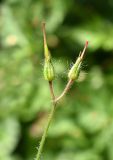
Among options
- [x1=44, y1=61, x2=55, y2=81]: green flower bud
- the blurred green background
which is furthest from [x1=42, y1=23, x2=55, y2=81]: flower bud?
the blurred green background

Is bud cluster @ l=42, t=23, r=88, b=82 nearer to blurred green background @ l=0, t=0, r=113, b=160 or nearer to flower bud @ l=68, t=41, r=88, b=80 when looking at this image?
flower bud @ l=68, t=41, r=88, b=80

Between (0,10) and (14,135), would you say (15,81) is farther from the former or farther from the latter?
(0,10)

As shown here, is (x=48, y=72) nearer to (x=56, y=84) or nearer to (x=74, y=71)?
(x=74, y=71)

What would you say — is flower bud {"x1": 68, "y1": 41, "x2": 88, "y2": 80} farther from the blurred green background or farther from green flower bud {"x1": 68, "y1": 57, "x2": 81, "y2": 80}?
the blurred green background

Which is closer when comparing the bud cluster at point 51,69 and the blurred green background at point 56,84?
the bud cluster at point 51,69

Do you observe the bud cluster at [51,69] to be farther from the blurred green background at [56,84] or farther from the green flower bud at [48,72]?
the blurred green background at [56,84]

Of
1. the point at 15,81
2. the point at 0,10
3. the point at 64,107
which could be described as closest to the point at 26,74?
the point at 15,81

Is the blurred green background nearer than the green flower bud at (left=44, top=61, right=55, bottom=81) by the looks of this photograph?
No

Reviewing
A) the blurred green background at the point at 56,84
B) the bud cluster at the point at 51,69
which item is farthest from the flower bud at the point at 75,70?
the blurred green background at the point at 56,84
